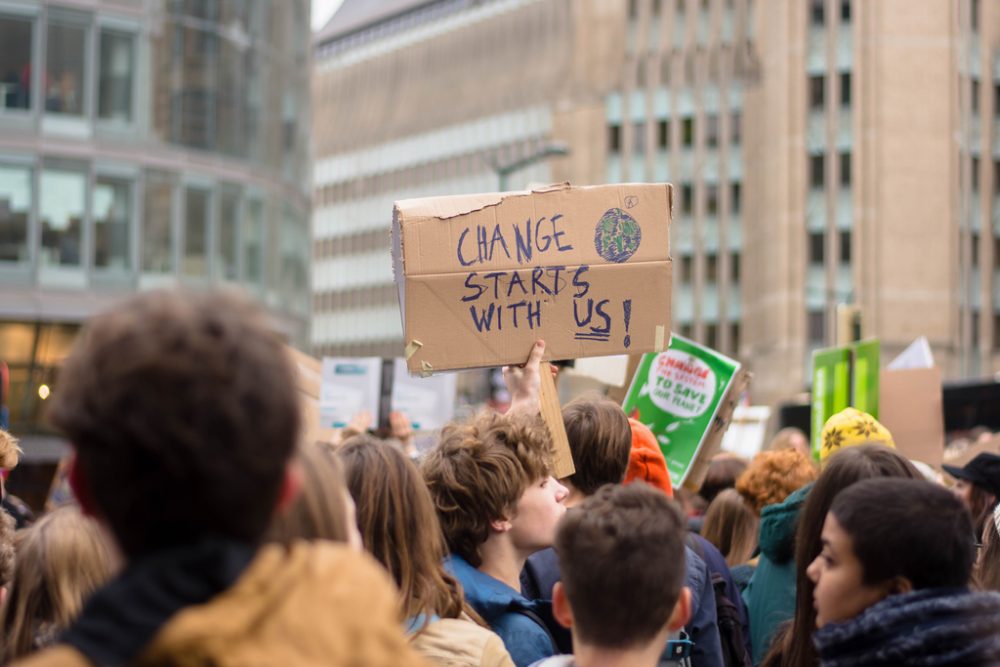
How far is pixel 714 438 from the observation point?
7.28 metres

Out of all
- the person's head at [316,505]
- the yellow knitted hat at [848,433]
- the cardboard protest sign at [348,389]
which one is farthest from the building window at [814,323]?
the person's head at [316,505]

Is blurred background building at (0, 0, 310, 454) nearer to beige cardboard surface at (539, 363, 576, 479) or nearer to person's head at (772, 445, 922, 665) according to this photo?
beige cardboard surface at (539, 363, 576, 479)

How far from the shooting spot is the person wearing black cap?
657cm

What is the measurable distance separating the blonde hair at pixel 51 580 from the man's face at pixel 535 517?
1.31 meters

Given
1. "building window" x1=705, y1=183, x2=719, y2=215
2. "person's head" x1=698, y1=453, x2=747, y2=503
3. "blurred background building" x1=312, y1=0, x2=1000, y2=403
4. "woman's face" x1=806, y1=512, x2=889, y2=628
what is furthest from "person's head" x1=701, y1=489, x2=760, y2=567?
"building window" x1=705, y1=183, x2=719, y2=215

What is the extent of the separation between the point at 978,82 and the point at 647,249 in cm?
6232

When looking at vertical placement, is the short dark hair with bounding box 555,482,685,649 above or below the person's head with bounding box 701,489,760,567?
above

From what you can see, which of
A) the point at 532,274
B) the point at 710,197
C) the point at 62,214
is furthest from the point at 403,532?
the point at 710,197

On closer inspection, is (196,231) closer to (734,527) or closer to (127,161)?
(127,161)

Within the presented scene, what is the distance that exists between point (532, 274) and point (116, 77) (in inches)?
1058

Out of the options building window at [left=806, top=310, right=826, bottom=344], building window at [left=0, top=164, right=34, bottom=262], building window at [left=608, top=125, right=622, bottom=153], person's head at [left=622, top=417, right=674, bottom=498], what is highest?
building window at [left=608, top=125, right=622, bottom=153]

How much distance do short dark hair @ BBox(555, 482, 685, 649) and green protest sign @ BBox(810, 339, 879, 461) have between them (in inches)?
209

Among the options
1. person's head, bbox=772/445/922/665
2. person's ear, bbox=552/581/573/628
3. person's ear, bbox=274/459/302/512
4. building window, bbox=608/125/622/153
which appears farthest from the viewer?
building window, bbox=608/125/622/153

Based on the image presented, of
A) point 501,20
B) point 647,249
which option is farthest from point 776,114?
point 647,249
